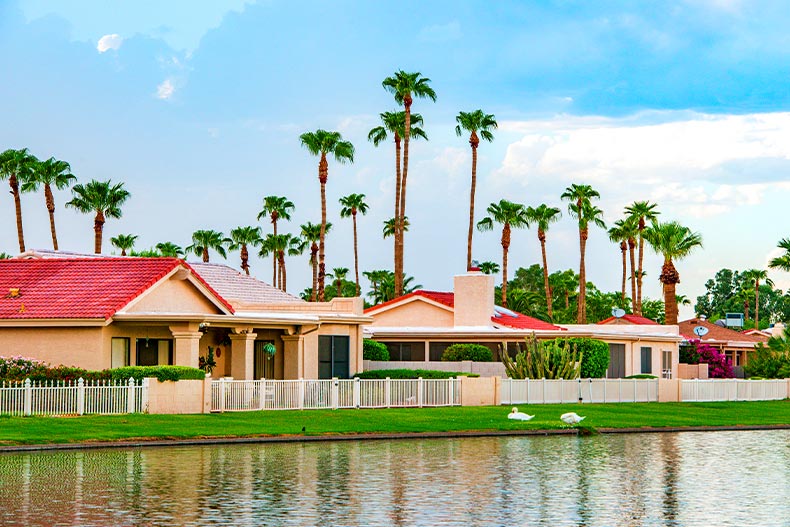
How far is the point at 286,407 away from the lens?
136 ft

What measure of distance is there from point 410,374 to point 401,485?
26.7 meters

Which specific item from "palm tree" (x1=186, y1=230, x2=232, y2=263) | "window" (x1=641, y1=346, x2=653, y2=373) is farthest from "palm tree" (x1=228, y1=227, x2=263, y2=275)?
"window" (x1=641, y1=346, x2=653, y2=373)

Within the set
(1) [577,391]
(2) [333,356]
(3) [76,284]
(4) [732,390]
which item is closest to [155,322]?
(3) [76,284]

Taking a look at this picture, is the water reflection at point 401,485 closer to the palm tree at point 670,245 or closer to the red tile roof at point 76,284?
the red tile roof at point 76,284

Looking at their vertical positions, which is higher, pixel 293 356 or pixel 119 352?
pixel 119 352

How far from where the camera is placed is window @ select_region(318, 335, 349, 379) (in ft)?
163

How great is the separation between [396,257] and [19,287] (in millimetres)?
44348

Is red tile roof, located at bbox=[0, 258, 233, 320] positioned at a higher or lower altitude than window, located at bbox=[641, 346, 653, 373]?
A: higher

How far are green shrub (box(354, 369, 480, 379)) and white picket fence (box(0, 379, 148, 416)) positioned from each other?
505 inches

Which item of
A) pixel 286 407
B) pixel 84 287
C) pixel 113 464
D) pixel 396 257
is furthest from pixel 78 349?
pixel 396 257

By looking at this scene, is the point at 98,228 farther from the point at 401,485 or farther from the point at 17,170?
the point at 401,485

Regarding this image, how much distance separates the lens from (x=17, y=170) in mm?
92000

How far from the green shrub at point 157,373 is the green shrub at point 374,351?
54.4ft

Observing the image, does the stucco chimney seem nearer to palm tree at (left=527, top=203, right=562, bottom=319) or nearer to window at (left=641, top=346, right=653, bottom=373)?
window at (left=641, top=346, right=653, bottom=373)
